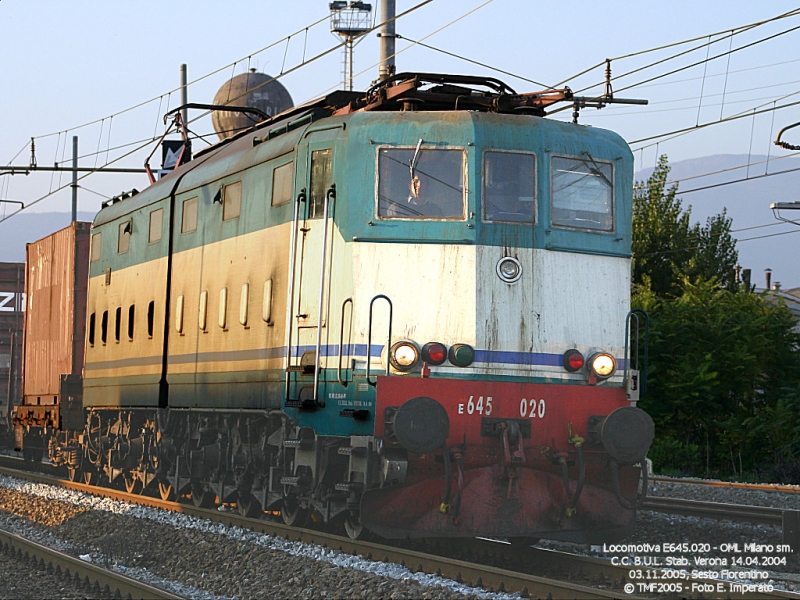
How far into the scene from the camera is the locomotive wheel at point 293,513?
12.3 m

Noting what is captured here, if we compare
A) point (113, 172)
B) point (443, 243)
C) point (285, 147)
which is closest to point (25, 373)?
point (113, 172)

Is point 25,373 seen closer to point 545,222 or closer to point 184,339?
point 184,339

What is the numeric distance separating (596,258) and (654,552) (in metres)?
3.12

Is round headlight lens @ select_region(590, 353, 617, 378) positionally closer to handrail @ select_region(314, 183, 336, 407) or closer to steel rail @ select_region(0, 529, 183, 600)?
handrail @ select_region(314, 183, 336, 407)

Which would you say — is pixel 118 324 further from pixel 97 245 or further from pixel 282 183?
pixel 282 183

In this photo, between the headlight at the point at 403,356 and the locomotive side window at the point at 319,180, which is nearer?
the headlight at the point at 403,356

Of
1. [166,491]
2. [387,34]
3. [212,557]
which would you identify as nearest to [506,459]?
[212,557]

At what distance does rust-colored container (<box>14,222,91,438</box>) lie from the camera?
70.3ft

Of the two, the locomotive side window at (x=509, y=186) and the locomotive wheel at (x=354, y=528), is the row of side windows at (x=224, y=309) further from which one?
the locomotive side window at (x=509, y=186)

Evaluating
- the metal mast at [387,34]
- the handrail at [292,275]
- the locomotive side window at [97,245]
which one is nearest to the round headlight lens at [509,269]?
the handrail at [292,275]

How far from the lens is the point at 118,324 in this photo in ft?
56.6

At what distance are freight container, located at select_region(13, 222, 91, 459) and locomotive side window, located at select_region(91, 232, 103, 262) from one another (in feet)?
9.51

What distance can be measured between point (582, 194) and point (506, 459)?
2.78 metres

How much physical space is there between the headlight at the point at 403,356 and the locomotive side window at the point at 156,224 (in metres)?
6.26
